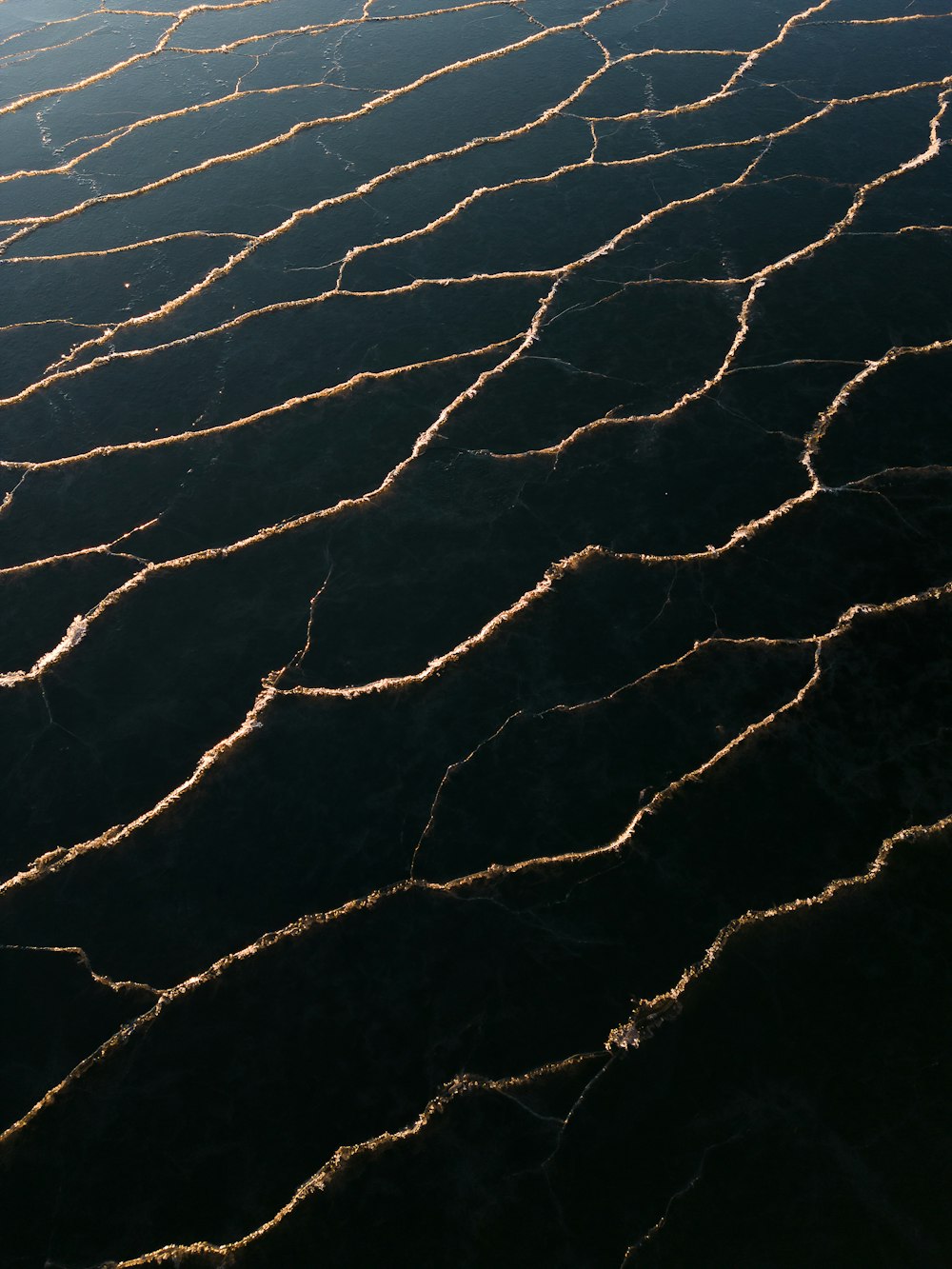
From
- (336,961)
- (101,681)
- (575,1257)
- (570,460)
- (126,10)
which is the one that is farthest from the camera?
(126,10)

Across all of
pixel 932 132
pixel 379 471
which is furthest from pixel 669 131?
pixel 379 471

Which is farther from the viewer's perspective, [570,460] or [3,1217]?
[570,460]

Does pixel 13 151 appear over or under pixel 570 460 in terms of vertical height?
over

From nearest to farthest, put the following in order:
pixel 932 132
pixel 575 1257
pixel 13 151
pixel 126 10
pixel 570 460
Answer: pixel 575 1257, pixel 570 460, pixel 932 132, pixel 13 151, pixel 126 10

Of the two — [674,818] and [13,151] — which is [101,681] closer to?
[674,818]

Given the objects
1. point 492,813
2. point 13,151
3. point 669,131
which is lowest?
point 492,813

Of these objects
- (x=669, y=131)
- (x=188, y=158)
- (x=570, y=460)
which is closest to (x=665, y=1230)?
(x=570, y=460)

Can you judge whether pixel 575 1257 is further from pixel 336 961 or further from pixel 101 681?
pixel 101 681
